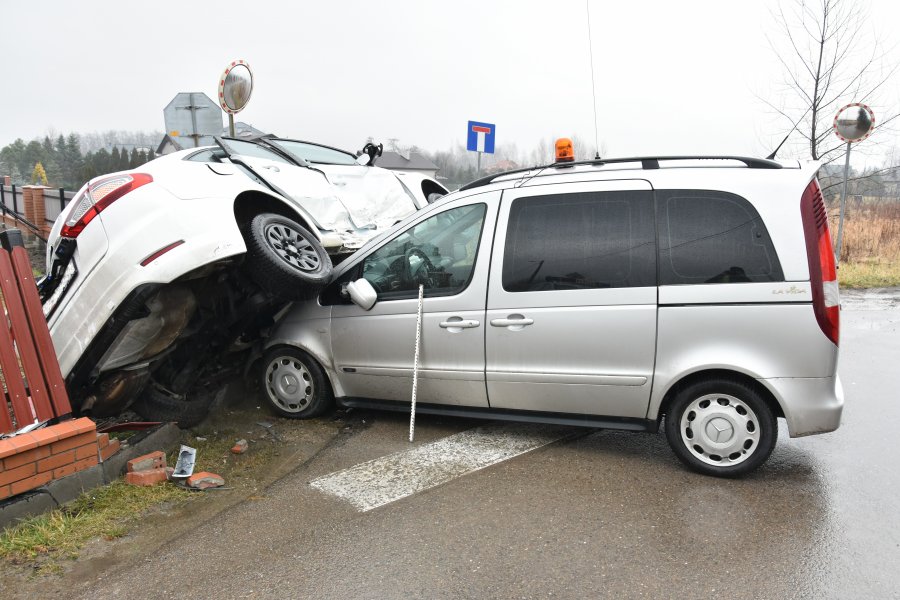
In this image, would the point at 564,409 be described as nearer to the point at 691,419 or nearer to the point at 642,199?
the point at 691,419

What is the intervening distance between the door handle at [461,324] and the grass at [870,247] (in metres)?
9.40

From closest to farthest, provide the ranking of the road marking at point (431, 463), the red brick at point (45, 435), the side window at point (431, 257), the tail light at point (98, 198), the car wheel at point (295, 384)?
the red brick at point (45, 435), the road marking at point (431, 463), the tail light at point (98, 198), the side window at point (431, 257), the car wheel at point (295, 384)

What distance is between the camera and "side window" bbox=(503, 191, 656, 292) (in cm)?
382

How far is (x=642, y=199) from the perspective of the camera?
384 cm

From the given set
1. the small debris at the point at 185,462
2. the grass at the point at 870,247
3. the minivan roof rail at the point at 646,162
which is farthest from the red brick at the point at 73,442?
the grass at the point at 870,247

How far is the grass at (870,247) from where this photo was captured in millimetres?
11234

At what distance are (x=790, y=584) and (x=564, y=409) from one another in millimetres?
1606

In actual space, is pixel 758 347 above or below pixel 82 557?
above

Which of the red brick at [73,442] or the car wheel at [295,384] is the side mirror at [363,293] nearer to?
the car wheel at [295,384]

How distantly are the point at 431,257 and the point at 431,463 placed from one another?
1.38m

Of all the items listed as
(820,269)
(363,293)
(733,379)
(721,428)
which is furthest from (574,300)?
(363,293)

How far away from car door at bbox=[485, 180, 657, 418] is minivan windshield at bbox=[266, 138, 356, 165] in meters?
3.05

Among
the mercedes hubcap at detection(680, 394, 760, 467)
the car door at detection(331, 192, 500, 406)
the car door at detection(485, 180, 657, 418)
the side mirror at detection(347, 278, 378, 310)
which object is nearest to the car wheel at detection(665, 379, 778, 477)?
the mercedes hubcap at detection(680, 394, 760, 467)

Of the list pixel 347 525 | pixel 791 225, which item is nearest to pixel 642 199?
pixel 791 225
